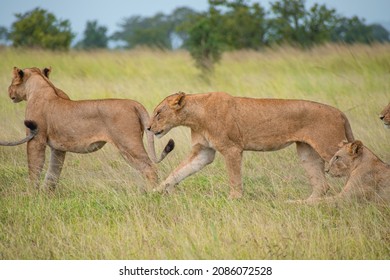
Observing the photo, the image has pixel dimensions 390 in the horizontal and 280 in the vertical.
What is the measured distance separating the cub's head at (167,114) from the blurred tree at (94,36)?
89.3ft

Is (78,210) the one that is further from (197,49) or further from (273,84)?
(197,49)

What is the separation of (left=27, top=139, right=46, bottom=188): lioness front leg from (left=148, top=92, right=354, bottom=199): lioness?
3.53 feet

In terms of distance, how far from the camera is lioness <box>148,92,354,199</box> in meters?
7.26

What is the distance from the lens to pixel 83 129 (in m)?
7.46

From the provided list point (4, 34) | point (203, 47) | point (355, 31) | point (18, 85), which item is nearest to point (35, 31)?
point (4, 34)

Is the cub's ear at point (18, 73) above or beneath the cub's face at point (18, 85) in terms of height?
above

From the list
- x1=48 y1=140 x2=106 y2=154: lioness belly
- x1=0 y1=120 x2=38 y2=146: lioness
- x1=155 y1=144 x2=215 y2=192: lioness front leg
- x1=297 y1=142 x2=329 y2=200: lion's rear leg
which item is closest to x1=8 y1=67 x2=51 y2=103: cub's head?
x1=0 y1=120 x2=38 y2=146: lioness

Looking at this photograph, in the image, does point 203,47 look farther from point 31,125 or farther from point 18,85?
point 31,125

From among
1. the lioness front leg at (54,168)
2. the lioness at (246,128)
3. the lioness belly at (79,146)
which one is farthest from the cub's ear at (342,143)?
the lioness front leg at (54,168)

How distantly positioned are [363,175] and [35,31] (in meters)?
14.7

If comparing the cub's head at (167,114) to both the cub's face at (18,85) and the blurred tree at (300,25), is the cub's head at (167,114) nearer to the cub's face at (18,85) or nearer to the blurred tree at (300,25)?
the cub's face at (18,85)

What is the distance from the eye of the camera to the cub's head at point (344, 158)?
6.93 meters

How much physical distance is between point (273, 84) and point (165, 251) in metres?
7.95

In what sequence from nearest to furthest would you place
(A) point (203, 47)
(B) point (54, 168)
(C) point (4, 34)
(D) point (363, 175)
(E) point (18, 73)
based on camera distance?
(D) point (363, 175) → (B) point (54, 168) → (E) point (18, 73) → (A) point (203, 47) → (C) point (4, 34)
